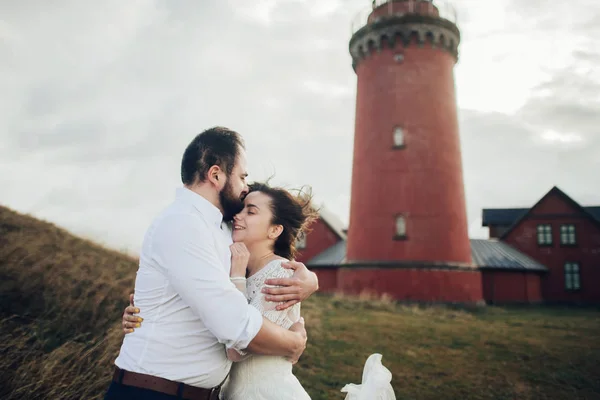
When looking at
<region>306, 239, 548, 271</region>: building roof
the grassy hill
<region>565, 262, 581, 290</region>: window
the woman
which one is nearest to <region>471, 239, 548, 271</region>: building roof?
<region>306, 239, 548, 271</region>: building roof

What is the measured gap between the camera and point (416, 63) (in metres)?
19.7

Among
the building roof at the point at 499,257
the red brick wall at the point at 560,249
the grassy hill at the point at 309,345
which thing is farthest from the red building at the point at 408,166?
the red brick wall at the point at 560,249

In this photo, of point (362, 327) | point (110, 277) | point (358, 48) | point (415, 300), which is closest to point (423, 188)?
point (415, 300)

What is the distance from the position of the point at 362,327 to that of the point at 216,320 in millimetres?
10089

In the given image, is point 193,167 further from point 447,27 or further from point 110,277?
point 447,27

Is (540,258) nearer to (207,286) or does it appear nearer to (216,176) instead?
(216,176)

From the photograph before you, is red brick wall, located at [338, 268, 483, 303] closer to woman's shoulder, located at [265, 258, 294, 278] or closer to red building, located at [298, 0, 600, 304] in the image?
red building, located at [298, 0, 600, 304]

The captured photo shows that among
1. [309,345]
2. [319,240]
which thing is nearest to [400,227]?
[309,345]

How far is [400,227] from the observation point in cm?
1895

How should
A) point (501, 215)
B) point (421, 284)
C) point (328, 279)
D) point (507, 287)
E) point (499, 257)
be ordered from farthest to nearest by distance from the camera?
1. point (501, 215)
2. point (499, 257)
3. point (328, 279)
4. point (507, 287)
5. point (421, 284)

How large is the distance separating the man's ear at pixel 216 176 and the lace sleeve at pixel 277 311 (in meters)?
0.58

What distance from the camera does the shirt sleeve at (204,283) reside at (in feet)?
6.63

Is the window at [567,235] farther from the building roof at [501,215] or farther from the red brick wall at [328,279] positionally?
the red brick wall at [328,279]

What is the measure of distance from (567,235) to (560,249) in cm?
109
